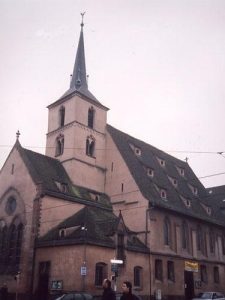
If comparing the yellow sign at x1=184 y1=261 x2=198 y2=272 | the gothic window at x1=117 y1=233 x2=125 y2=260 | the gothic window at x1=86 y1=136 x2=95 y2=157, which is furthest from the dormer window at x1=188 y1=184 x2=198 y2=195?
the gothic window at x1=117 y1=233 x2=125 y2=260

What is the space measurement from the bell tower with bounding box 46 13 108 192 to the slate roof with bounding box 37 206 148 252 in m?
7.02

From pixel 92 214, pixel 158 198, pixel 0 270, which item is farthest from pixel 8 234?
pixel 158 198

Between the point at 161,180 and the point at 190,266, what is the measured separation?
1032 centimetres

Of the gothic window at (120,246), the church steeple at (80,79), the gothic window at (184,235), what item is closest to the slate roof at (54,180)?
the gothic window at (120,246)

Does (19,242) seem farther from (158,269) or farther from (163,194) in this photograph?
(163,194)

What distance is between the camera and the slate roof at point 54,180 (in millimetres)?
35375

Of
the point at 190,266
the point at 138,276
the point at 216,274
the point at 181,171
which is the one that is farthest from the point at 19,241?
the point at 181,171

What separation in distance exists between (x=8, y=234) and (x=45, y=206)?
16.4 feet

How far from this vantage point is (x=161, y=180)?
4584cm

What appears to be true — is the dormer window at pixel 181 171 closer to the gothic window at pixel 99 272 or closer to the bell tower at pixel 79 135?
the bell tower at pixel 79 135

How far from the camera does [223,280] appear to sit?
149 ft

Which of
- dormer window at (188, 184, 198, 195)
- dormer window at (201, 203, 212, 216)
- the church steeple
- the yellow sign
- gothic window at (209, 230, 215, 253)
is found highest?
the church steeple

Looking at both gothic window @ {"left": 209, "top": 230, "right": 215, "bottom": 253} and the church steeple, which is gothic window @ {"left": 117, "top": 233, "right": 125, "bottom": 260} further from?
the church steeple

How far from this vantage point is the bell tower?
41000 mm
